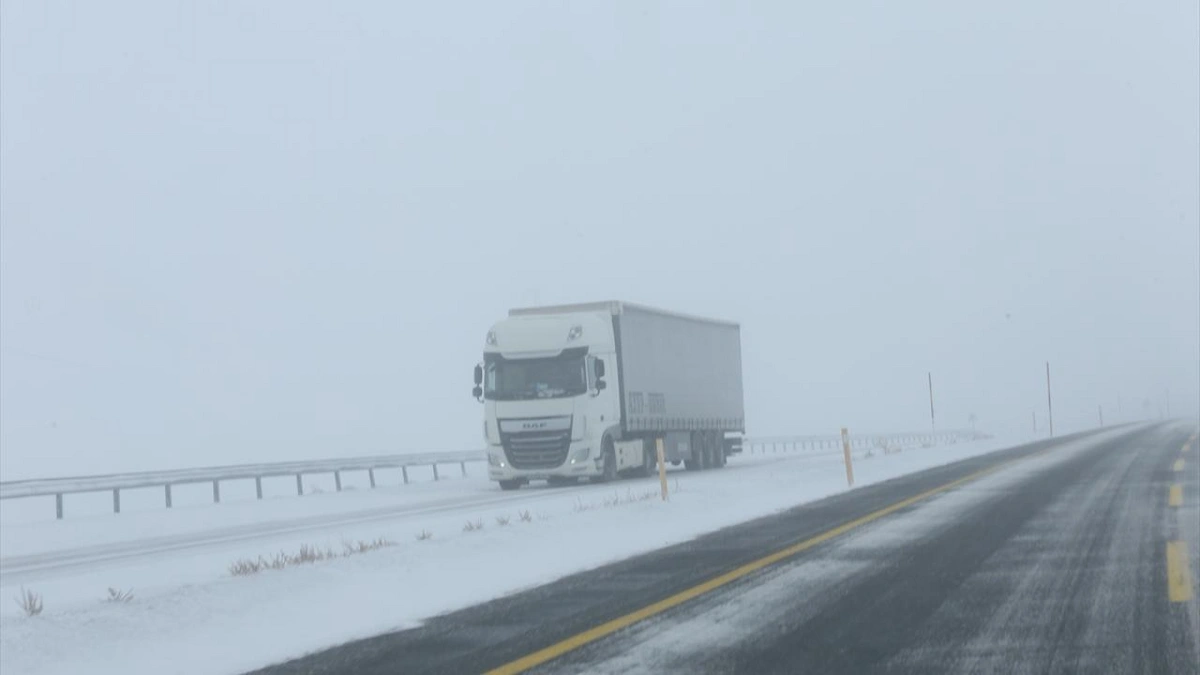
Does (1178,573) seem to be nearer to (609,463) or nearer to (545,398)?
(545,398)

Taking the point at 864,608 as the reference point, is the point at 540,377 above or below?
above

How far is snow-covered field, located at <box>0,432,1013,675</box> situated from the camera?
9.71 meters

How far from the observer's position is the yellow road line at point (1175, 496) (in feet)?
57.6

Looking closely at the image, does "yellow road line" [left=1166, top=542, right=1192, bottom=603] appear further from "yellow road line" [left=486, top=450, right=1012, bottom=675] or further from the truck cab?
the truck cab

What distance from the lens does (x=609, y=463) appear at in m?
32.5

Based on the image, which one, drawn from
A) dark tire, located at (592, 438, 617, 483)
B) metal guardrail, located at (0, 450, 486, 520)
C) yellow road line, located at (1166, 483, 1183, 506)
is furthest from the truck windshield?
yellow road line, located at (1166, 483, 1183, 506)

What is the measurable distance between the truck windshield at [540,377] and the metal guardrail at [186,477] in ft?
22.9

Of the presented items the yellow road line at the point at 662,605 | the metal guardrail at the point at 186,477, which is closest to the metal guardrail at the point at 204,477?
the metal guardrail at the point at 186,477

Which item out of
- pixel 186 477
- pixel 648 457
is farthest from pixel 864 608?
pixel 186 477

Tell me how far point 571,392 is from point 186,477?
32.8 feet

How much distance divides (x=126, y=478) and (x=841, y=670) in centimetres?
2626

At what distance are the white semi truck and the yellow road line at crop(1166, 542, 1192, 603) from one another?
1913cm

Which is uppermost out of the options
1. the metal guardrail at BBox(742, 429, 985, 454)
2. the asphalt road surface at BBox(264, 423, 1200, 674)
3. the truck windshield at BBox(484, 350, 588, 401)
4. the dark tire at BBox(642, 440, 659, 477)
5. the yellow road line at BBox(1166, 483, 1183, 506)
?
the truck windshield at BBox(484, 350, 588, 401)

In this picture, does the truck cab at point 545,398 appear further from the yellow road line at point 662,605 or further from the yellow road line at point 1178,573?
the yellow road line at point 1178,573
